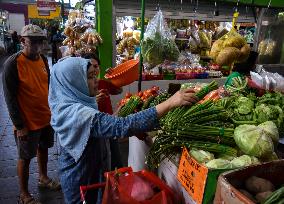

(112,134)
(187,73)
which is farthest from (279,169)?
(187,73)

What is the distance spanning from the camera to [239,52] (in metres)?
2.73

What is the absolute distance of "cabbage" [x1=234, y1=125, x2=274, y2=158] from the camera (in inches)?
68.1

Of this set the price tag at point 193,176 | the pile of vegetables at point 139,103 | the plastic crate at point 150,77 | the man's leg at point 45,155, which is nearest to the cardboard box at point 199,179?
the price tag at point 193,176

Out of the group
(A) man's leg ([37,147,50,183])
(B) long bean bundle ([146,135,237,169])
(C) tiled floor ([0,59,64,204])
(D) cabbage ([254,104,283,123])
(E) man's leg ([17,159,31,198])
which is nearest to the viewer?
(B) long bean bundle ([146,135,237,169])

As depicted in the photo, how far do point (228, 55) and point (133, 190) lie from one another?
157 centimetres

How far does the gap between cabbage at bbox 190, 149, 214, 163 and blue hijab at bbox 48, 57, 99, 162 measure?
2.25 feet

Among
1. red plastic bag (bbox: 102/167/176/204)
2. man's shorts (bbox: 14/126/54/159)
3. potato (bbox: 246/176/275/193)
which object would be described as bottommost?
man's shorts (bbox: 14/126/54/159)

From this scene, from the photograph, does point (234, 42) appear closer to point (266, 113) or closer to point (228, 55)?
point (228, 55)

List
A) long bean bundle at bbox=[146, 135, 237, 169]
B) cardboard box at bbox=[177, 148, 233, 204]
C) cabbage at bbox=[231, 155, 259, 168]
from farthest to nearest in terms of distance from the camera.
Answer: long bean bundle at bbox=[146, 135, 237, 169] < cabbage at bbox=[231, 155, 259, 168] < cardboard box at bbox=[177, 148, 233, 204]

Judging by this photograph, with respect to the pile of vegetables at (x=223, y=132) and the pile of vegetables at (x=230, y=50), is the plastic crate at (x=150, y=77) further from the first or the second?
the pile of vegetables at (x=223, y=132)

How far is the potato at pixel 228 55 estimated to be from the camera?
2676 mm

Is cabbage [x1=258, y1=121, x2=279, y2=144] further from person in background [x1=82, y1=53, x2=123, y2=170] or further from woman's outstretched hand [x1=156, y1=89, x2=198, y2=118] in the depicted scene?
person in background [x1=82, y1=53, x2=123, y2=170]

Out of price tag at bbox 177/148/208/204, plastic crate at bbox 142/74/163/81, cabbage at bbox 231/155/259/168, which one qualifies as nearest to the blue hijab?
price tag at bbox 177/148/208/204

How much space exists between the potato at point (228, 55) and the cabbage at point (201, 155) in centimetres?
120
